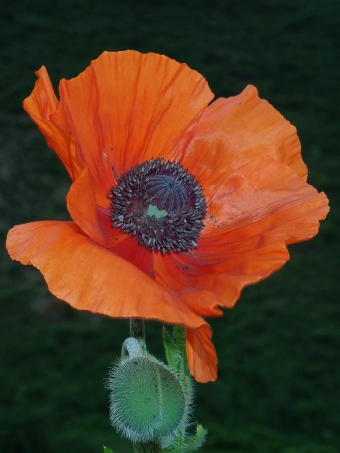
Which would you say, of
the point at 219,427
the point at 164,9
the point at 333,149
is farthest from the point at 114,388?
the point at 164,9

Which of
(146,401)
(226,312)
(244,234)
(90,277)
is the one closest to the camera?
(90,277)

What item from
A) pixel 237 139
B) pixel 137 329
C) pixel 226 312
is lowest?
pixel 226 312

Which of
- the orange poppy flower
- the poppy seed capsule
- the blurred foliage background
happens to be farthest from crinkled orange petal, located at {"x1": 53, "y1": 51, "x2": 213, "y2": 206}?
the blurred foliage background

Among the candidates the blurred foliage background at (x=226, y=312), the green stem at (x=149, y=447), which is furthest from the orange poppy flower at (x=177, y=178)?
the blurred foliage background at (x=226, y=312)

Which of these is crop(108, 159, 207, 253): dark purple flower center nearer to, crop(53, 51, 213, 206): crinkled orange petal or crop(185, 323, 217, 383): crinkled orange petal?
crop(53, 51, 213, 206): crinkled orange petal

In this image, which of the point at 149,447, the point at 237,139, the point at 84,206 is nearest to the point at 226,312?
the point at 237,139

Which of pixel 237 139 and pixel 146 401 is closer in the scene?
pixel 146 401

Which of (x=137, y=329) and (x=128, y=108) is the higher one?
(x=128, y=108)

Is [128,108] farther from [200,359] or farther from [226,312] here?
[226,312]
